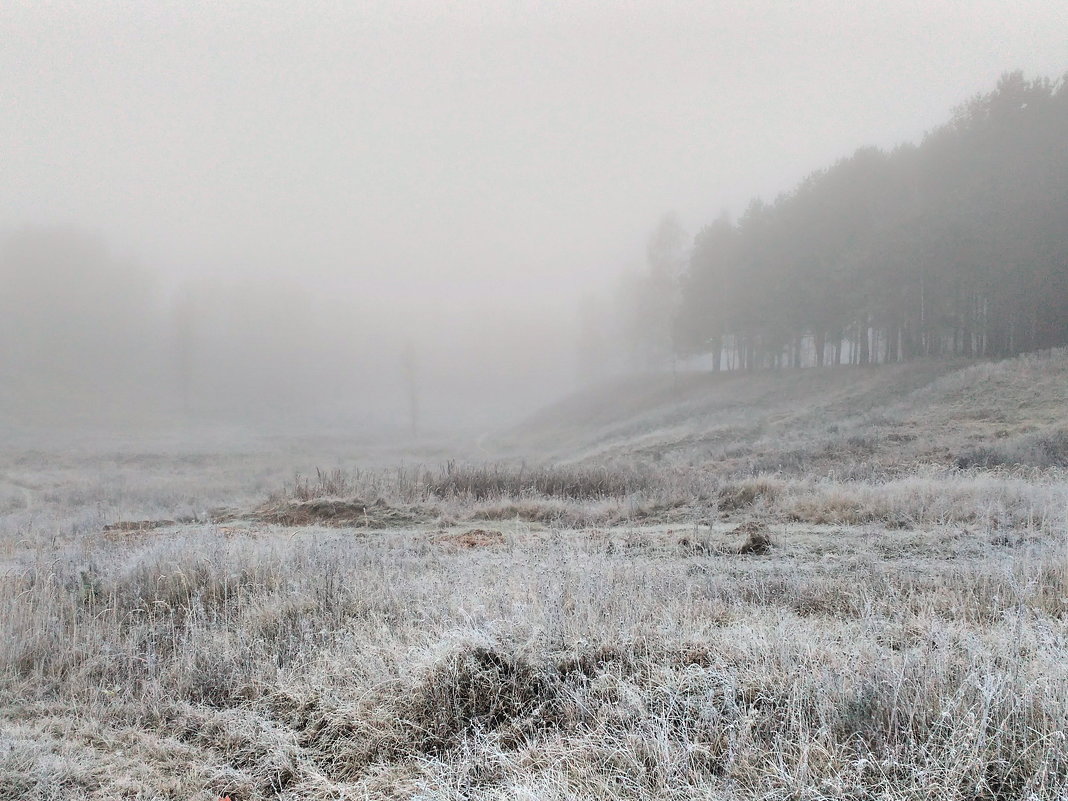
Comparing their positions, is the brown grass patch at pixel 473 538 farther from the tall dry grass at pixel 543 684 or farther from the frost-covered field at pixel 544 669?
the tall dry grass at pixel 543 684

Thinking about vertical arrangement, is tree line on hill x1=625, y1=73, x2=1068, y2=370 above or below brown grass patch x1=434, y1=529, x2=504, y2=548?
above

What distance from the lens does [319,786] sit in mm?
2789

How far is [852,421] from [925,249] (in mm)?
12710

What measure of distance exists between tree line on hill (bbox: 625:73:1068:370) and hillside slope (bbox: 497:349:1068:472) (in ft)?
10.8

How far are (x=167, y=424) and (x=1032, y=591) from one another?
2118 inches

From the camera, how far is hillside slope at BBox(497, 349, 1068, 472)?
14.6 meters

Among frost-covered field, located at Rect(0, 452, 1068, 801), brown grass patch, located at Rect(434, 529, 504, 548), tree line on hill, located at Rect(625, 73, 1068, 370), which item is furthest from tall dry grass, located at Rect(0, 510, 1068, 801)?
tree line on hill, located at Rect(625, 73, 1068, 370)

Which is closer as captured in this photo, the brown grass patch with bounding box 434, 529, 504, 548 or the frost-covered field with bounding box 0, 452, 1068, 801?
the frost-covered field with bounding box 0, 452, 1068, 801

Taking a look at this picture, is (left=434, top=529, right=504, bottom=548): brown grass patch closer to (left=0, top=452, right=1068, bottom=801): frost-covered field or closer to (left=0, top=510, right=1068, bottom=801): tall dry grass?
(left=0, top=452, right=1068, bottom=801): frost-covered field

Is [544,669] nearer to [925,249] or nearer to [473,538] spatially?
[473,538]

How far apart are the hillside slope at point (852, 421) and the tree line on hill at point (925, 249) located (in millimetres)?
3298

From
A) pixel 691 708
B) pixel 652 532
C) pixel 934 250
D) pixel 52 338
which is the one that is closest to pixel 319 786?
pixel 691 708

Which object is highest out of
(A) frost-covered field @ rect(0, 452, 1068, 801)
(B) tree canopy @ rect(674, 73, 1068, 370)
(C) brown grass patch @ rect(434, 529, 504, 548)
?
(B) tree canopy @ rect(674, 73, 1068, 370)

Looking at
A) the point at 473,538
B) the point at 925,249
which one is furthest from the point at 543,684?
the point at 925,249
